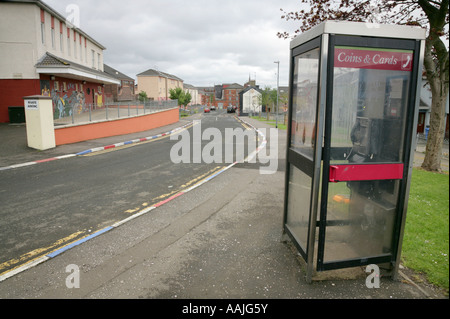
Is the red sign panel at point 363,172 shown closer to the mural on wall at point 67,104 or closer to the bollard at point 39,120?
the bollard at point 39,120

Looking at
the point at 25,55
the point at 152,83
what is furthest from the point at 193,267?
the point at 152,83

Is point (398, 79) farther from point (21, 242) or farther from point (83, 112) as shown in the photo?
point (83, 112)

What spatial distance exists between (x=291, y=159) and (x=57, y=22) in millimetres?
26289

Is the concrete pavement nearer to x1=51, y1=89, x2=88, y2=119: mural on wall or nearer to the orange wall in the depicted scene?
the orange wall

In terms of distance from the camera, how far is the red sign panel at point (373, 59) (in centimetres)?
346

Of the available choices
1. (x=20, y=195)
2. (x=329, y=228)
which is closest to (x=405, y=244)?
(x=329, y=228)

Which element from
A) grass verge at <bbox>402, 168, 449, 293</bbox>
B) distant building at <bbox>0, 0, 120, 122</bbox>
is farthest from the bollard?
grass verge at <bbox>402, 168, 449, 293</bbox>

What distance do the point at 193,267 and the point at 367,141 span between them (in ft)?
9.37

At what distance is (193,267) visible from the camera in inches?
164

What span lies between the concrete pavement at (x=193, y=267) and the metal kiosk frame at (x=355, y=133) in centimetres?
30

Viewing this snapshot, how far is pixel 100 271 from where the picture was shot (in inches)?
159

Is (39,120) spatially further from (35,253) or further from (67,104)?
(67,104)

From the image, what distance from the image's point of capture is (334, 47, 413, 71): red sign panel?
3463mm

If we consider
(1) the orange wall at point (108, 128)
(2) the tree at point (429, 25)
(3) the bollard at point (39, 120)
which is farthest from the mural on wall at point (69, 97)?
(2) the tree at point (429, 25)
